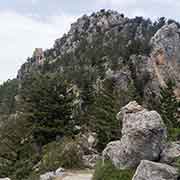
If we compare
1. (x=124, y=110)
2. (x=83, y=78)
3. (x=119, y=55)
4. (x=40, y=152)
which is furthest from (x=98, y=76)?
(x=124, y=110)

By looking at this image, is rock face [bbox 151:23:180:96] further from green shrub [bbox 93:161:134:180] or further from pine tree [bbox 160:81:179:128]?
green shrub [bbox 93:161:134:180]

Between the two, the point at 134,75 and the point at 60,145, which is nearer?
the point at 60,145

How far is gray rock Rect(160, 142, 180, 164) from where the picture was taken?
1321 cm

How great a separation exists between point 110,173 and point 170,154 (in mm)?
2125

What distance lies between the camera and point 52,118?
2969 cm

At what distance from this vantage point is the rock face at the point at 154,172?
11.7 meters

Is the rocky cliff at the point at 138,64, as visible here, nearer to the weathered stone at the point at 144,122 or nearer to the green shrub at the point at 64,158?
the green shrub at the point at 64,158

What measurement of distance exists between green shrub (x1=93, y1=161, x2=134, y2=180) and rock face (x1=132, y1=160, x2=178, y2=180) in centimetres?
112

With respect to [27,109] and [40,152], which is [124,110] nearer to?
[40,152]

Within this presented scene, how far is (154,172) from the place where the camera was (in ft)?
38.6

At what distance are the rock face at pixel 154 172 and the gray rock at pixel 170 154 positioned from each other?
45.1 inches

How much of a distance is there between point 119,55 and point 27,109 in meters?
32.6

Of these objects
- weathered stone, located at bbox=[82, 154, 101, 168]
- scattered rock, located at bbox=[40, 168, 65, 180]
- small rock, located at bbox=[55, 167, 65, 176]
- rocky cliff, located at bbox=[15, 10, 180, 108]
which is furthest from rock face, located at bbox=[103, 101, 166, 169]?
rocky cliff, located at bbox=[15, 10, 180, 108]

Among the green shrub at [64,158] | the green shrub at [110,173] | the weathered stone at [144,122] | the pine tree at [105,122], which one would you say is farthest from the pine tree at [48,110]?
the weathered stone at [144,122]
